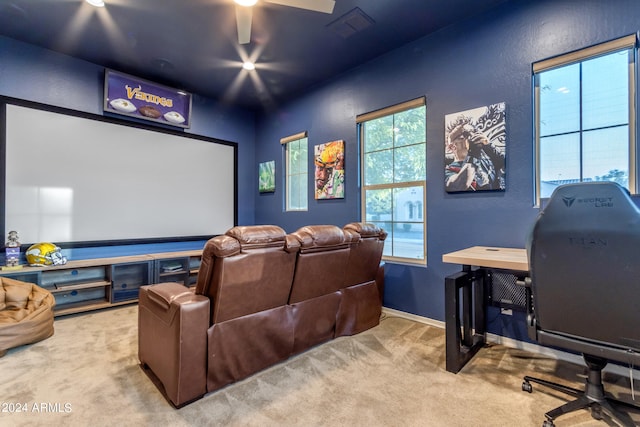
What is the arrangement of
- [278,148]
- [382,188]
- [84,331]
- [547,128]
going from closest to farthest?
[547,128]
[84,331]
[382,188]
[278,148]

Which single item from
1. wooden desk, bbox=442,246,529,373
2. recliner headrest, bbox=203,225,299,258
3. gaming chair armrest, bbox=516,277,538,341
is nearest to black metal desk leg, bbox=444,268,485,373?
wooden desk, bbox=442,246,529,373

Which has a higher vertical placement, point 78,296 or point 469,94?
point 469,94

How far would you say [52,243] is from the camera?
345 centimetres

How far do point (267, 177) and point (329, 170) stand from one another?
154 cm

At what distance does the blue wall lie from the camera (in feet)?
7.72

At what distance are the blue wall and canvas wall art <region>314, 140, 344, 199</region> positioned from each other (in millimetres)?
107

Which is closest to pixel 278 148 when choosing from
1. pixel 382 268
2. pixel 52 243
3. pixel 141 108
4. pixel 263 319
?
pixel 141 108

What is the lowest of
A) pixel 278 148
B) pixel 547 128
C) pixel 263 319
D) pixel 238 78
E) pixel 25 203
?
pixel 263 319

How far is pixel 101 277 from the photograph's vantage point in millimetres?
3562

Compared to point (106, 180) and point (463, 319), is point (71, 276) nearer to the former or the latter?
point (106, 180)

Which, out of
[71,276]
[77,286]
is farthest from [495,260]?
[71,276]

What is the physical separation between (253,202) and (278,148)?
1.16 meters

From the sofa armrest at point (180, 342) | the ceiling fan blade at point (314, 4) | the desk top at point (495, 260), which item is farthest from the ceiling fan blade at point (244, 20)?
the desk top at point (495, 260)

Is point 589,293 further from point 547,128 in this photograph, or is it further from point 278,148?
point 278,148
